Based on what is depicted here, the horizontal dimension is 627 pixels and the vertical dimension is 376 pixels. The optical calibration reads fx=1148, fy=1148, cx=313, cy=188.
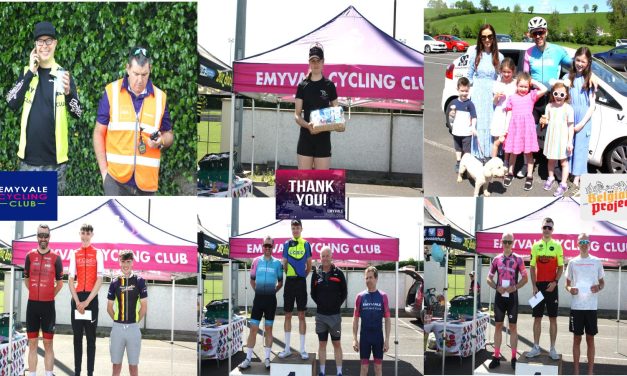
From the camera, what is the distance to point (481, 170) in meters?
9.93

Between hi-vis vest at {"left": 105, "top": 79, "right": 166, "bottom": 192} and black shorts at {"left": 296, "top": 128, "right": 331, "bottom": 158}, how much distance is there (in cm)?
130

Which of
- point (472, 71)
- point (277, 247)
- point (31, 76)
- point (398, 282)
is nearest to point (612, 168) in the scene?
point (472, 71)

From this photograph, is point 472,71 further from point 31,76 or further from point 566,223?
point 31,76

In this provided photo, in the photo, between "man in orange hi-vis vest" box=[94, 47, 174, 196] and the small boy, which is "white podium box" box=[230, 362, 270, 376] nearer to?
"man in orange hi-vis vest" box=[94, 47, 174, 196]

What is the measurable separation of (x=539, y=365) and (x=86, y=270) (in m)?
4.01

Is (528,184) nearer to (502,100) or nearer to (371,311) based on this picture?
(502,100)

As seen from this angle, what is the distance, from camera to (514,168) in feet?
32.8

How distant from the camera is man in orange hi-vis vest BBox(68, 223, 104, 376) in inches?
394

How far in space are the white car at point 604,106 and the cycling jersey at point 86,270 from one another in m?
3.29

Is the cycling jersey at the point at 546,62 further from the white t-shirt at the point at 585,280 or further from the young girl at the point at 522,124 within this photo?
the white t-shirt at the point at 585,280

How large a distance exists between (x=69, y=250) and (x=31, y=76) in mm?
1602

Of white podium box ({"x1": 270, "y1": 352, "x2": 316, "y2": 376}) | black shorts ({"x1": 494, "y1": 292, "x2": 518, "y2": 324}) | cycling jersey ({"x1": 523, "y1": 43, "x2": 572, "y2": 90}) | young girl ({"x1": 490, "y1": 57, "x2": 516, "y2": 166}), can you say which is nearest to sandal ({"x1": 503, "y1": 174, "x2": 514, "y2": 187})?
young girl ({"x1": 490, "y1": 57, "x2": 516, "y2": 166})

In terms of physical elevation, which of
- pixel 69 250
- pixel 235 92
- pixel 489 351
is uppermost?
pixel 235 92

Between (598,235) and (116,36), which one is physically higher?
(116,36)
